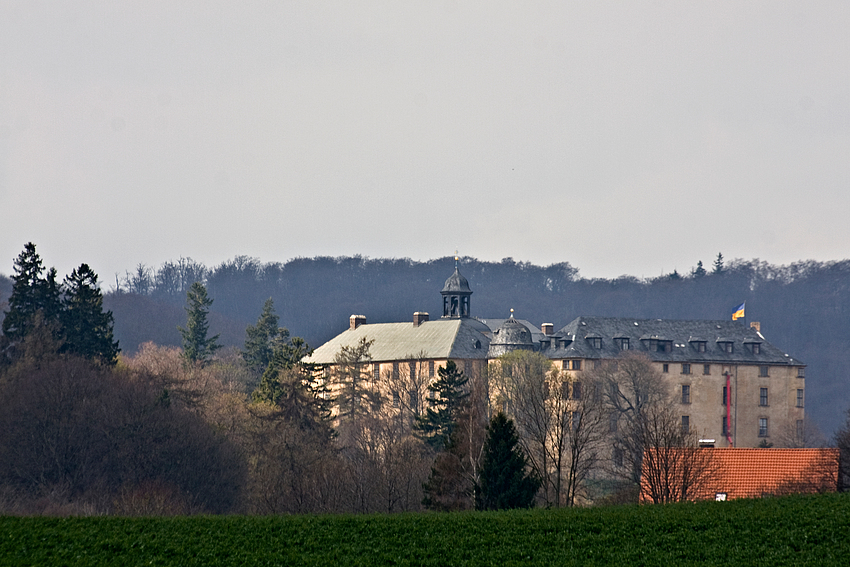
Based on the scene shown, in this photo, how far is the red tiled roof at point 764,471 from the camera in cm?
5056

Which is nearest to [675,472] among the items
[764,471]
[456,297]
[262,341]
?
[764,471]

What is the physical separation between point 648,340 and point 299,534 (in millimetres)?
73695

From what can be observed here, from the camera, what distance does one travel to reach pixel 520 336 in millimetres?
99250

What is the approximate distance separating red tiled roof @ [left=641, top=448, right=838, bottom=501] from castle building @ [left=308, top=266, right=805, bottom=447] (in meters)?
41.9

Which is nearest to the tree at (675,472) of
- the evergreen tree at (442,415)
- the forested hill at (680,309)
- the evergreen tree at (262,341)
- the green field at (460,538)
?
the green field at (460,538)

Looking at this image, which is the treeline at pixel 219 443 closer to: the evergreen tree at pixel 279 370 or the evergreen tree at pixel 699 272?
the evergreen tree at pixel 279 370

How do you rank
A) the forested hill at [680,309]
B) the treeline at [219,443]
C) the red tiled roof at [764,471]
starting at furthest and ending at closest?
the forested hill at [680,309] → the red tiled roof at [764,471] → the treeline at [219,443]

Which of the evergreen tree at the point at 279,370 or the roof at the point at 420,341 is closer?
the evergreen tree at the point at 279,370

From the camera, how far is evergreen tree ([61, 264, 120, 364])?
6774 centimetres


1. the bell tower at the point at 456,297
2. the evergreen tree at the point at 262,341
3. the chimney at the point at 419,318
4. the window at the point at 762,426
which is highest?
the bell tower at the point at 456,297

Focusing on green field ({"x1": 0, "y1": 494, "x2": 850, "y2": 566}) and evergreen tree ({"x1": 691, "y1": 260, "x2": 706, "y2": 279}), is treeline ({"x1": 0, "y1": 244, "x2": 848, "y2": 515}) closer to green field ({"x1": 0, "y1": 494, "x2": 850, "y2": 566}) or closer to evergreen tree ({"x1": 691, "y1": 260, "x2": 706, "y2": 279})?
green field ({"x1": 0, "y1": 494, "x2": 850, "y2": 566})

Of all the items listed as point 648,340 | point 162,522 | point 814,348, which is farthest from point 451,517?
point 814,348

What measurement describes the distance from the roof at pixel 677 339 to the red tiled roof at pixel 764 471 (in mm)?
44811

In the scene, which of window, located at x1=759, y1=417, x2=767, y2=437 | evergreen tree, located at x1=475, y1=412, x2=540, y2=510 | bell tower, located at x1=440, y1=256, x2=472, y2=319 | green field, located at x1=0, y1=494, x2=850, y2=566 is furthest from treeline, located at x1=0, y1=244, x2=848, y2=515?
bell tower, located at x1=440, y1=256, x2=472, y2=319
